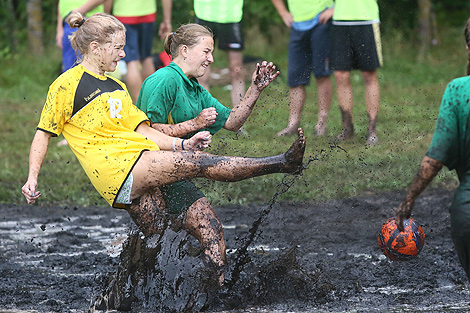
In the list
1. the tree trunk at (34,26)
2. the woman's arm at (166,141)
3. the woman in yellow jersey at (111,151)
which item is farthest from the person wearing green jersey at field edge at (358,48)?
the tree trunk at (34,26)

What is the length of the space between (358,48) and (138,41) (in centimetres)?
287

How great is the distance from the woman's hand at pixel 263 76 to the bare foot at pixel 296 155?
80 centimetres

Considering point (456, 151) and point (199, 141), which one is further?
point (199, 141)

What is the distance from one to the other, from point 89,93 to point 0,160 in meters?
4.88

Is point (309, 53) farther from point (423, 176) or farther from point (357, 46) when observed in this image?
point (423, 176)

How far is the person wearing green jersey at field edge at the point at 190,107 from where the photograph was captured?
4.59 m

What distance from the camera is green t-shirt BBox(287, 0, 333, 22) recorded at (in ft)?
29.4

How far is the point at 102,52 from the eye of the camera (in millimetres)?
4457

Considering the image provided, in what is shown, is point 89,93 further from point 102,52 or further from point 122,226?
point 122,226

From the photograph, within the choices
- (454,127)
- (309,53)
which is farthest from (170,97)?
(309,53)

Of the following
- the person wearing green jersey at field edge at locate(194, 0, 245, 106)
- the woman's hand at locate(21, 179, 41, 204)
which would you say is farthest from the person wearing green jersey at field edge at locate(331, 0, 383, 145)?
the woman's hand at locate(21, 179, 41, 204)

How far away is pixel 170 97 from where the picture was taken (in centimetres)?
472

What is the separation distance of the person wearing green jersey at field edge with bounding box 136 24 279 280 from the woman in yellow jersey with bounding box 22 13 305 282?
10.7 inches

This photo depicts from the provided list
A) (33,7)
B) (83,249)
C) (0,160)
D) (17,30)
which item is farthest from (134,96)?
(17,30)
